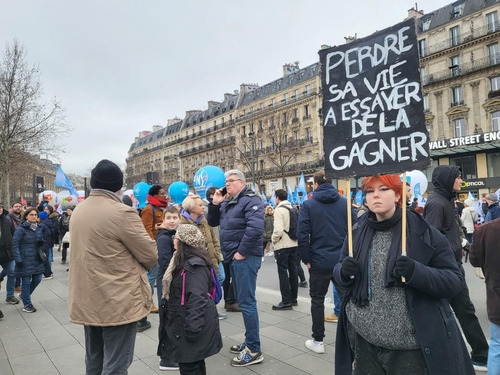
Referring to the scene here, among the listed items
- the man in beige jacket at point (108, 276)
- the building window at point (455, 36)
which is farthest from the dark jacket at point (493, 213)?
the building window at point (455, 36)

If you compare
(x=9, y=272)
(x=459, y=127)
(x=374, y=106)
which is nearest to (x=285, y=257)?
(x=374, y=106)

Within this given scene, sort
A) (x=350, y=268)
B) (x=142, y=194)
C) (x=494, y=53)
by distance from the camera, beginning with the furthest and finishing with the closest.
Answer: (x=494, y=53) < (x=142, y=194) < (x=350, y=268)

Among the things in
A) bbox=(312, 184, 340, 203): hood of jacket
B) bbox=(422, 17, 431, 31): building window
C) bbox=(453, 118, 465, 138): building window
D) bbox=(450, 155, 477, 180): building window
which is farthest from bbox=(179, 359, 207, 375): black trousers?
bbox=(422, 17, 431, 31): building window

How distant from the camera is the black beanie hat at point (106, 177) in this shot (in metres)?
3.07

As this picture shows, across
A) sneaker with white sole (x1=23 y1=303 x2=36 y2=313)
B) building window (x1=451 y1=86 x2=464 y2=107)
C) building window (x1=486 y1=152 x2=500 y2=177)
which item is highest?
building window (x1=451 y1=86 x2=464 y2=107)

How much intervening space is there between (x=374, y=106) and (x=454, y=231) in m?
2.19

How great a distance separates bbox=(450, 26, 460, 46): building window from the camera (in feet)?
124

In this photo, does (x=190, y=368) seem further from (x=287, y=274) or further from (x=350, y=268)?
(x=287, y=274)

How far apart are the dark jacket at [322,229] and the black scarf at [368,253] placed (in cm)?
206

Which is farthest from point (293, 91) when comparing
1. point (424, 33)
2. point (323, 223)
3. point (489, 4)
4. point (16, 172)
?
point (323, 223)

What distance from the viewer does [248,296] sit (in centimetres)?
417

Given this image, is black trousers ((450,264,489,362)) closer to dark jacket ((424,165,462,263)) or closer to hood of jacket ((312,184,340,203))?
dark jacket ((424,165,462,263))

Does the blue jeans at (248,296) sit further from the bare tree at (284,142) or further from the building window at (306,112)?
the building window at (306,112)

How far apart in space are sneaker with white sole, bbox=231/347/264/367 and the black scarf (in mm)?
2156
